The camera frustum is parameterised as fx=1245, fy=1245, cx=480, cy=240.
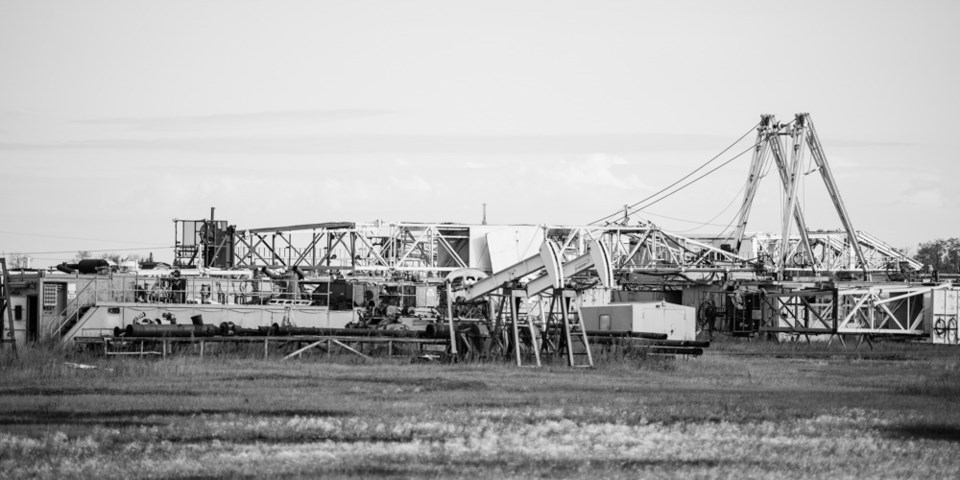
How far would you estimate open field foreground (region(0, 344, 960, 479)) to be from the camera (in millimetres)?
16234

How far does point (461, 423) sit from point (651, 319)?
1149 inches

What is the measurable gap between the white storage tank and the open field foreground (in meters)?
15.1

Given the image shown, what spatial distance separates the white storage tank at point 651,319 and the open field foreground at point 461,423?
15.1m

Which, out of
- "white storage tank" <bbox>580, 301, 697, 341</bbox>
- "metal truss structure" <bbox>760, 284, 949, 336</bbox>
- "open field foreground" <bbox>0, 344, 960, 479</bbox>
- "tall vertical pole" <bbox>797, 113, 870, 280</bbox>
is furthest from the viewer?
"tall vertical pole" <bbox>797, 113, 870, 280</bbox>

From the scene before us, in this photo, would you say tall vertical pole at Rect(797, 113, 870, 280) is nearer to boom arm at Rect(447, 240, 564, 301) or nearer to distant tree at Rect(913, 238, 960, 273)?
boom arm at Rect(447, 240, 564, 301)

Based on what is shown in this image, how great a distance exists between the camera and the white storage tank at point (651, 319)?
48.6 metres

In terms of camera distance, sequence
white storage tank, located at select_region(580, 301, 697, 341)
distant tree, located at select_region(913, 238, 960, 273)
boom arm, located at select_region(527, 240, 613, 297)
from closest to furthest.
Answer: boom arm, located at select_region(527, 240, 613, 297) < white storage tank, located at select_region(580, 301, 697, 341) < distant tree, located at select_region(913, 238, 960, 273)

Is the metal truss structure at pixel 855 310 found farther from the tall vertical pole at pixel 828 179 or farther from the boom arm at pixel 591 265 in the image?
the boom arm at pixel 591 265

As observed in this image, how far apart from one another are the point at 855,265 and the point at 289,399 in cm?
8465

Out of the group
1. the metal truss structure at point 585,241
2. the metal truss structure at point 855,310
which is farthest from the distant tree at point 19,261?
the metal truss structure at point 855,310

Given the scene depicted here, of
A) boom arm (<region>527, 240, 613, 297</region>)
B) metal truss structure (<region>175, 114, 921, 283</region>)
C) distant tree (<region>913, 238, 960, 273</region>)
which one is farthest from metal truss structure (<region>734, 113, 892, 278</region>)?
distant tree (<region>913, 238, 960, 273</region>)

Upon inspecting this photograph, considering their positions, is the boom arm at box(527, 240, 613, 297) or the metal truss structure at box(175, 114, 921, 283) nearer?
→ the boom arm at box(527, 240, 613, 297)

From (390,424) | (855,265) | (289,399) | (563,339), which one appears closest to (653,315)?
(563,339)

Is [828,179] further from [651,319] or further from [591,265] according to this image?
[591,265]
